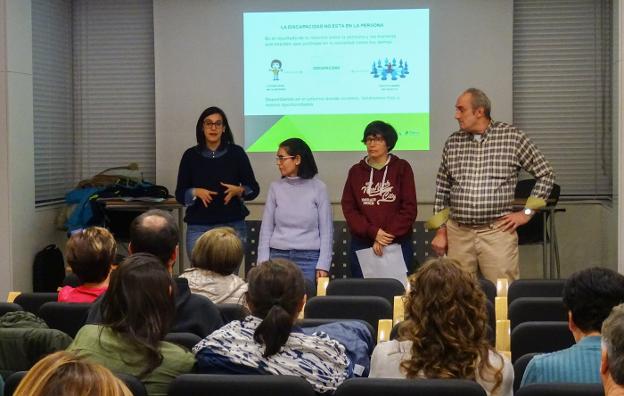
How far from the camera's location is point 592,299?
3268mm

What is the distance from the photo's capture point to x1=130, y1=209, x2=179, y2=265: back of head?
13.2ft

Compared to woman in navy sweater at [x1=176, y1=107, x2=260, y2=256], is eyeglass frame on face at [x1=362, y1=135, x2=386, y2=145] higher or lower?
higher

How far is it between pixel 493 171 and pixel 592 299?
2833mm

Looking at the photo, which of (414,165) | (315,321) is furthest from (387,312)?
(414,165)

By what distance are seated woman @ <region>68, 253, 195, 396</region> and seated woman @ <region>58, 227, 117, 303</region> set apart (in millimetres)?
988

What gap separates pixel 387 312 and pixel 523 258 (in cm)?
463

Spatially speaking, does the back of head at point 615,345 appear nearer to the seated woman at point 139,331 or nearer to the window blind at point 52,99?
the seated woman at point 139,331

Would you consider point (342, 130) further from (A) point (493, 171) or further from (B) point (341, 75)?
(A) point (493, 171)

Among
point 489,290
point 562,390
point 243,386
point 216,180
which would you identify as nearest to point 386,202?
point 216,180

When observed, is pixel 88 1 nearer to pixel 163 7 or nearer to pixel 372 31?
pixel 163 7

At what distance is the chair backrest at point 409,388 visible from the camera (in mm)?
2678

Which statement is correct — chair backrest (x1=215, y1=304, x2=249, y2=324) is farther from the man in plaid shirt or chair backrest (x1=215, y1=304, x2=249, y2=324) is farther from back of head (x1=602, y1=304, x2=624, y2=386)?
the man in plaid shirt

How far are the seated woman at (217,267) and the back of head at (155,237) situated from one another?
0.36 metres

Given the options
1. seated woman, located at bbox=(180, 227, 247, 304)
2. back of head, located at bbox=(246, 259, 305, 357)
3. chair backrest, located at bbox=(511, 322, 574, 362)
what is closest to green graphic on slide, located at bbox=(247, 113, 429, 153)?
seated woman, located at bbox=(180, 227, 247, 304)
